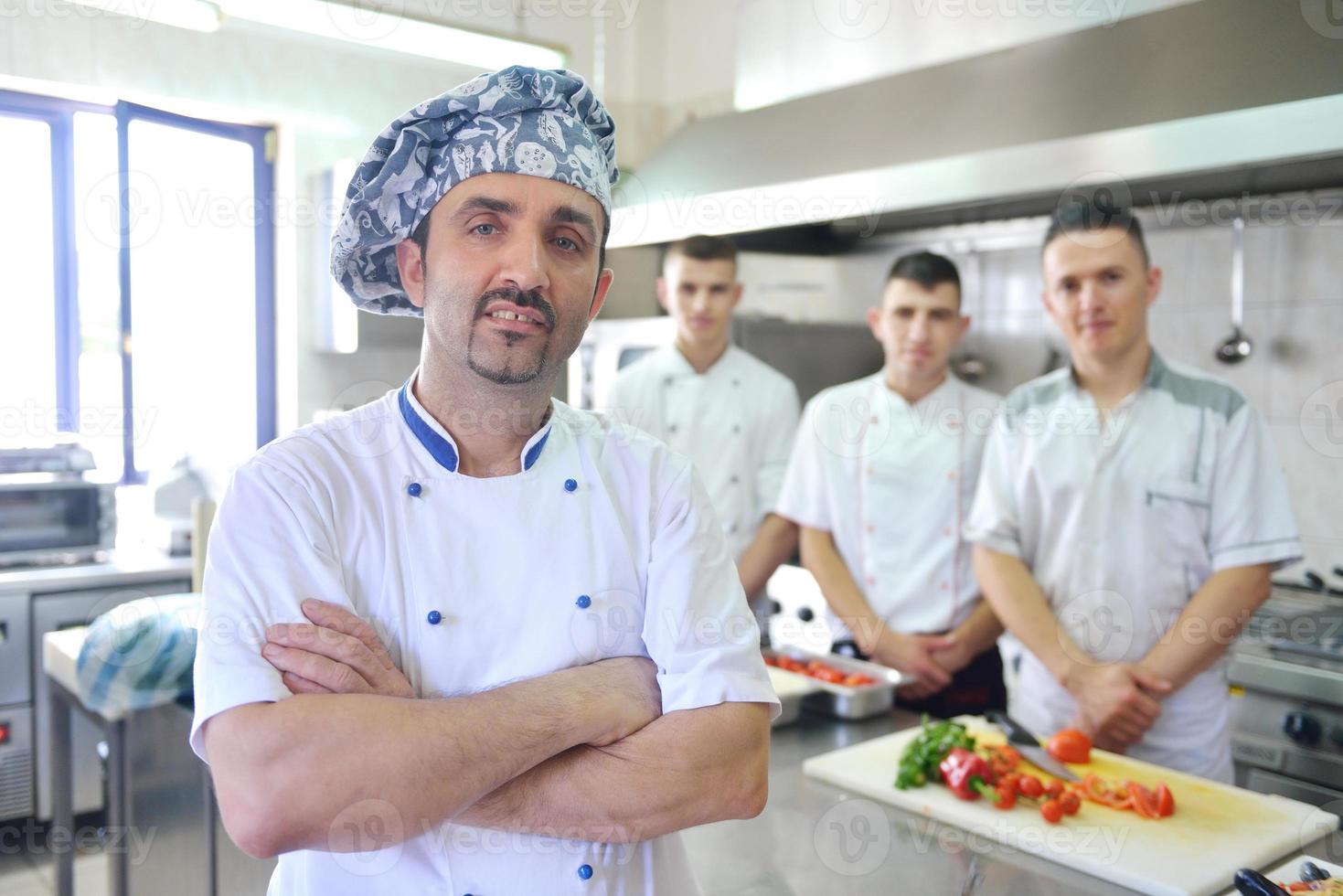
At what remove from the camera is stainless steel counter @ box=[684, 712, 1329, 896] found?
1348 millimetres

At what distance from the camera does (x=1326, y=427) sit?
301cm

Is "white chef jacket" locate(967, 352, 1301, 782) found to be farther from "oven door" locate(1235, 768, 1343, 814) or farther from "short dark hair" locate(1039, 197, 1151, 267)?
"oven door" locate(1235, 768, 1343, 814)

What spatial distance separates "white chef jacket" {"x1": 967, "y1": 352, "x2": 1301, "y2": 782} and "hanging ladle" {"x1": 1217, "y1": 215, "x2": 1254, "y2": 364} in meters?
1.08

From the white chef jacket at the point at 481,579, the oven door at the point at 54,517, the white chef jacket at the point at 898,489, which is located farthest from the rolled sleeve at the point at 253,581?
the oven door at the point at 54,517

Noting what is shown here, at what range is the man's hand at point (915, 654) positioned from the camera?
8.14 ft

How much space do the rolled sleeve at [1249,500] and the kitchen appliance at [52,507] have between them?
361 centimetres

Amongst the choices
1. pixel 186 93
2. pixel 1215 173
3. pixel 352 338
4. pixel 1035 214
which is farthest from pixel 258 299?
pixel 1215 173

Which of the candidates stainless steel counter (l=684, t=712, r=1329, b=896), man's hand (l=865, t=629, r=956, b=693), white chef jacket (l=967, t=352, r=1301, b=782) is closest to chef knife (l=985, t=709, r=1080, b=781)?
stainless steel counter (l=684, t=712, r=1329, b=896)

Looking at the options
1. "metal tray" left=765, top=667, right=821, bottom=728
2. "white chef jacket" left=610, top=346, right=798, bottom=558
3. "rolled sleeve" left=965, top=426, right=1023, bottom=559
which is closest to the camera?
"metal tray" left=765, top=667, right=821, bottom=728

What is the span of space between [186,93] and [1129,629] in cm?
371

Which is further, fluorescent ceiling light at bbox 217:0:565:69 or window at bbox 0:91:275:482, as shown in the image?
window at bbox 0:91:275:482

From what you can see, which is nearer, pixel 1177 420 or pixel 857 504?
pixel 1177 420

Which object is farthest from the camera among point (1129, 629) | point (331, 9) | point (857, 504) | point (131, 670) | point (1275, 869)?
point (857, 504)

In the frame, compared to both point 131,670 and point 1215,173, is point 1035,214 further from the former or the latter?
point 131,670
